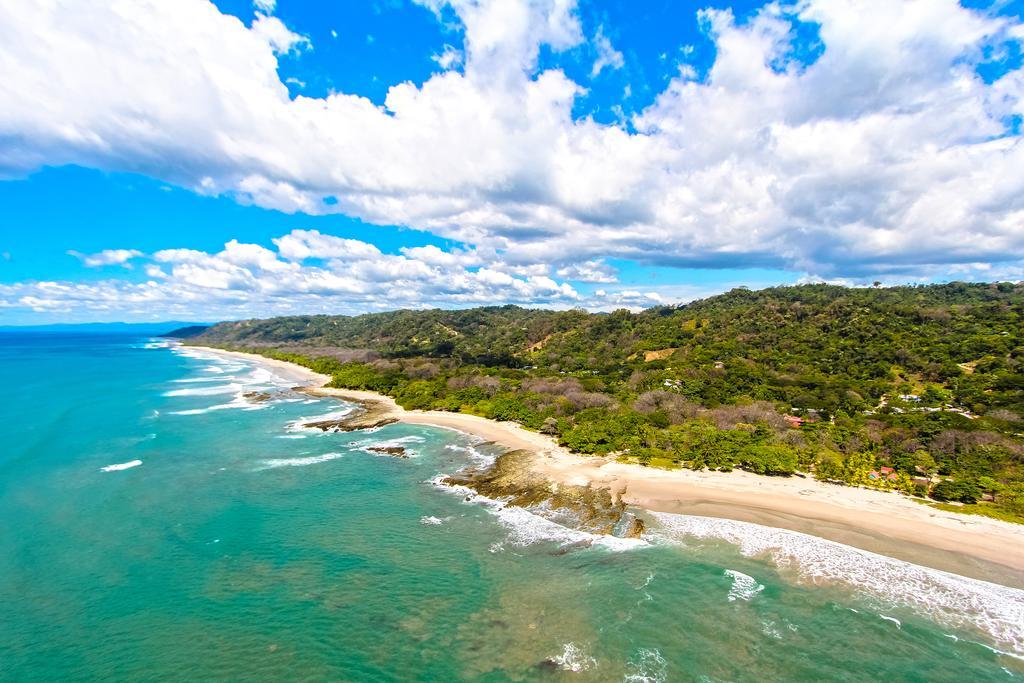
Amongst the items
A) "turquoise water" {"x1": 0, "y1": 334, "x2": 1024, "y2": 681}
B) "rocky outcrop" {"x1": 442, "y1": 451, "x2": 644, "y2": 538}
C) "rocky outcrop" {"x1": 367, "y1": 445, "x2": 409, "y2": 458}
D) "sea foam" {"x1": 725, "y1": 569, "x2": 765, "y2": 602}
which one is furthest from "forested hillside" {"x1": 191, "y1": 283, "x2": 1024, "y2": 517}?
"rocky outcrop" {"x1": 367, "y1": 445, "x2": 409, "y2": 458}

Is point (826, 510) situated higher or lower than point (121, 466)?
higher

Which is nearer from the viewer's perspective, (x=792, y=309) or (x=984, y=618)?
(x=984, y=618)

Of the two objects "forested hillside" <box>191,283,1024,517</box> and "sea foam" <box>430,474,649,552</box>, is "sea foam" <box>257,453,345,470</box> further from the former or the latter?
"forested hillside" <box>191,283,1024,517</box>

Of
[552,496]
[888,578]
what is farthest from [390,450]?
[888,578]

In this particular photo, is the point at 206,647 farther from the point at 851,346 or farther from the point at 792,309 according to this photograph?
the point at 792,309

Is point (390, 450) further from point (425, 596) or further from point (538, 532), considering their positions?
point (425, 596)

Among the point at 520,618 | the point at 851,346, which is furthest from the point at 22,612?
the point at 851,346
